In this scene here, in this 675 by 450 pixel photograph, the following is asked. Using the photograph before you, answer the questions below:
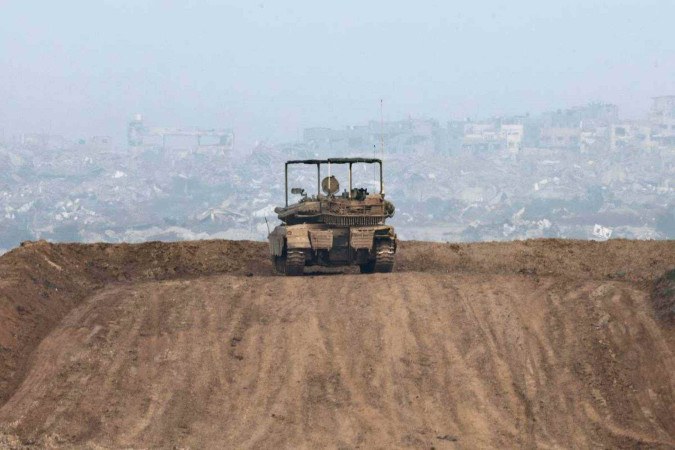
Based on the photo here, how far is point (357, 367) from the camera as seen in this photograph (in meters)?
21.3

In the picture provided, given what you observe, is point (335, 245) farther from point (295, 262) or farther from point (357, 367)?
point (357, 367)

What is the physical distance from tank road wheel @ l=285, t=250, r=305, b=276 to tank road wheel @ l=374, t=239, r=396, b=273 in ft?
6.69

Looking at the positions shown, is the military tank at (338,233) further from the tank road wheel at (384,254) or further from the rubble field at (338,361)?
the rubble field at (338,361)

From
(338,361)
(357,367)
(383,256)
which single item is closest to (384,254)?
(383,256)

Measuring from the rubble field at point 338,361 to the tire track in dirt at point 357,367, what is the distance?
46mm

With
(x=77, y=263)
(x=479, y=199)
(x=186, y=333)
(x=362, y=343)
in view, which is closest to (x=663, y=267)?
(x=362, y=343)

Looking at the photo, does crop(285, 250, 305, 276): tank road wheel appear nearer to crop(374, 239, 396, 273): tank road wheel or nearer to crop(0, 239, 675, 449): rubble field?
crop(0, 239, 675, 449): rubble field

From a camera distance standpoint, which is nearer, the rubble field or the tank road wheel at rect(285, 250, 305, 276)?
the rubble field

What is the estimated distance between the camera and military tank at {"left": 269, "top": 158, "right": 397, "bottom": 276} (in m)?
28.8

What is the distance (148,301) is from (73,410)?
19.2ft

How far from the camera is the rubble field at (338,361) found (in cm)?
1875

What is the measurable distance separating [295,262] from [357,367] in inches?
314

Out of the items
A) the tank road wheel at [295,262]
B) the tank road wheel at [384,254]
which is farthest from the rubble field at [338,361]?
the tank road wheel at [384,254]

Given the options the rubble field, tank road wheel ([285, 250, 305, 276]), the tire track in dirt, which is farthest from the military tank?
the tire track in dirt
